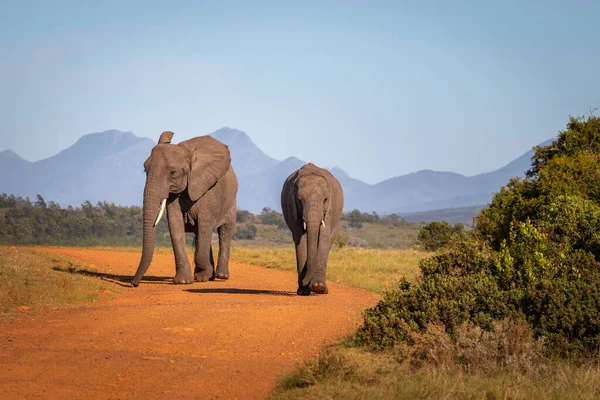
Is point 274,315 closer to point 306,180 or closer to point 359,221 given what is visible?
point 306,180

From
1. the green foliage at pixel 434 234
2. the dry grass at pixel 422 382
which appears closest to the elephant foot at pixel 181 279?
the dry grass at pixel 422 382

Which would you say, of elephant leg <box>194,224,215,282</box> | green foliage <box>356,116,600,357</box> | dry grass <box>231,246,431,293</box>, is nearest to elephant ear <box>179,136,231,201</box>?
elephant leg <box>194,224,215,282</box>

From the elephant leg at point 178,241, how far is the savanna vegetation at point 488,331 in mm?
7396

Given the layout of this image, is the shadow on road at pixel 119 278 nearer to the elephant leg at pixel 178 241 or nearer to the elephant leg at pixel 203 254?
the elephant leg at pixel 178 241

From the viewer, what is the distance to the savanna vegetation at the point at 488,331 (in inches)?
333

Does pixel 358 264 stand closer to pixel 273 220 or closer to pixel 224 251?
pixel 224 251

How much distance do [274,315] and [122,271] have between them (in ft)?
30.4

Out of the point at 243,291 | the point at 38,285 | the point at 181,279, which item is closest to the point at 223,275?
the point at 181,279

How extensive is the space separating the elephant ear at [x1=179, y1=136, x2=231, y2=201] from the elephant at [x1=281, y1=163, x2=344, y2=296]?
2578 millimetres

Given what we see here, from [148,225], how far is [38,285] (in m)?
2.98

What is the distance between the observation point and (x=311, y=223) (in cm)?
1645

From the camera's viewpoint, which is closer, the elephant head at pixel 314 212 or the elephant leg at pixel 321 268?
the elephant head at pixel 314 212

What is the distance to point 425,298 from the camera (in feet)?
36.2

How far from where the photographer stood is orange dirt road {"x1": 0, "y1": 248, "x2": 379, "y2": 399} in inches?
331
